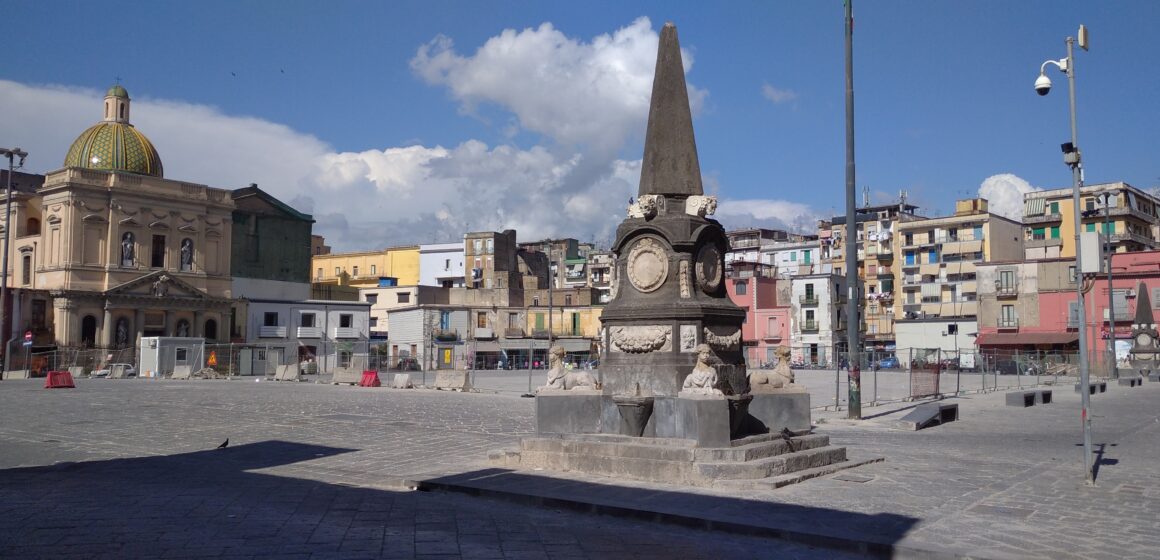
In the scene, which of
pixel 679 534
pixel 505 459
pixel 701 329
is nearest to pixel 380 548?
pixel 679 534

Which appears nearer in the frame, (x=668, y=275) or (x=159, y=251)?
(x=668, y=275)

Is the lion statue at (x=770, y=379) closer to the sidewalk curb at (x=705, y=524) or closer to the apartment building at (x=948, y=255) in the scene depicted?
the sidewalk curb at (x=705, y=524)

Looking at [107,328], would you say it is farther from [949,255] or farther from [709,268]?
[949,255]

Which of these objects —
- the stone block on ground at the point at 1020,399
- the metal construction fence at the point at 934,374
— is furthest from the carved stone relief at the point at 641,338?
the stone block on ground at the point at 1020,399

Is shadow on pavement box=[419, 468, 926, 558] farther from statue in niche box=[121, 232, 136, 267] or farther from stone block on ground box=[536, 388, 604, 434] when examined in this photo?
statue in niche box=[121, 232, 136, 267]

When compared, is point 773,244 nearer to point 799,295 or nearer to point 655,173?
point 799,295

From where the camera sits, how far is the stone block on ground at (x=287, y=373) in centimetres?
4316

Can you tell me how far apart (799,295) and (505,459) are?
69.7m

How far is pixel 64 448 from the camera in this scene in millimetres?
14281

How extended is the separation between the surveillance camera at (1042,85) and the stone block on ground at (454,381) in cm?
2525

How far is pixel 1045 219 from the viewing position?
263 ft

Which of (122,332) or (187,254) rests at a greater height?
(187,254)

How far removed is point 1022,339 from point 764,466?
2447 inches

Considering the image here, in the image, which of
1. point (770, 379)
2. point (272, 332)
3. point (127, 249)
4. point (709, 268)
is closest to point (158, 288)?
point (127, 249)
